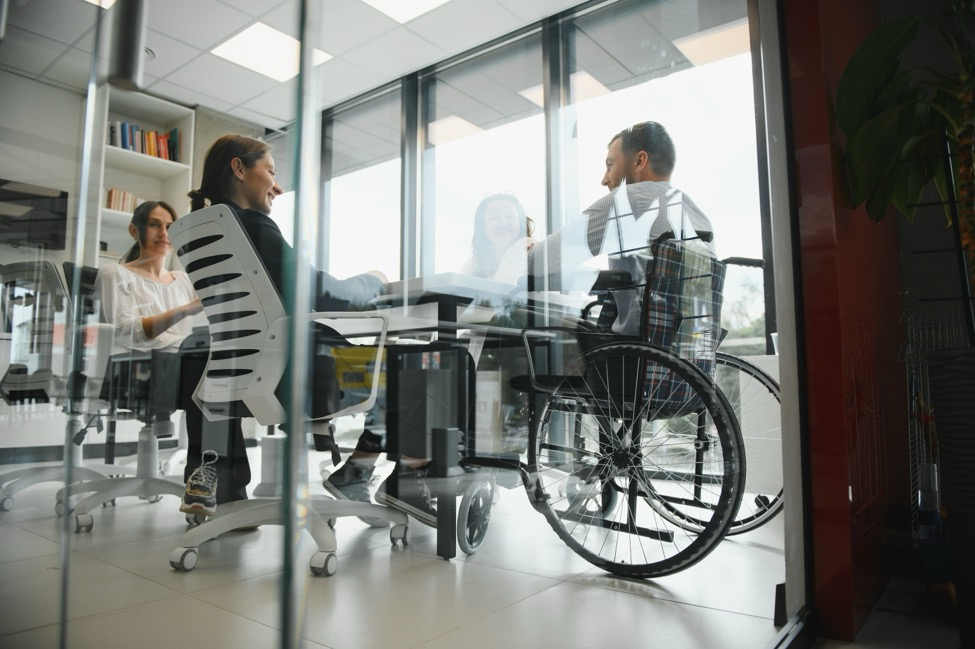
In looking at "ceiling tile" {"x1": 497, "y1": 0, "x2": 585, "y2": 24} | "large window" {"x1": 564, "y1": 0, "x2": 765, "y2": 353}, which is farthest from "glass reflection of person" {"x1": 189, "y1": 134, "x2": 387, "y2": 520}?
"ceiling tile" {"x1": 497, "y1": 0, "x2": 585, "y2": 24}

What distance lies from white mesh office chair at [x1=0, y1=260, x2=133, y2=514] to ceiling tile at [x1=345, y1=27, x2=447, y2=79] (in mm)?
520

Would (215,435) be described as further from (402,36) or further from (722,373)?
(722,373)

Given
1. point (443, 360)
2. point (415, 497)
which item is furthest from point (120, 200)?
point (415, 497)

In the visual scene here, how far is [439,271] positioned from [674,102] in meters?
0.76

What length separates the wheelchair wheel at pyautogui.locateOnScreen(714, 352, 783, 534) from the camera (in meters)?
1.64

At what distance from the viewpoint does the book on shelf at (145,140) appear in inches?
25.9

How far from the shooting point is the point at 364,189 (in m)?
1.02

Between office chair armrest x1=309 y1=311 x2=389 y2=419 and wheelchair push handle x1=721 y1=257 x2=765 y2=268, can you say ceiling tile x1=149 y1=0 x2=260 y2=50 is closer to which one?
office chair armrest x1=309 y1=311 x2=389 y2=419

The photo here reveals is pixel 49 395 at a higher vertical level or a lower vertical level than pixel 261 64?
lower

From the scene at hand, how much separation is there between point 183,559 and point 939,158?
73.0 inches

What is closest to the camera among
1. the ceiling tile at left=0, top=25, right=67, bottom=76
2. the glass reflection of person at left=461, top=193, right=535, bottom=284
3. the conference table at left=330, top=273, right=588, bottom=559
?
the ceiling tile at left=0, top=25, right=67, bottom=76

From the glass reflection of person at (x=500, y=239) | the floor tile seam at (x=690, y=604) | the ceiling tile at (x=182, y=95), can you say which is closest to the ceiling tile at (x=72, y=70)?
the ceiling tile at (x=182, y=95)

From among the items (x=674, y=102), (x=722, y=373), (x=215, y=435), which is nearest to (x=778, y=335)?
(x=722, y=373)

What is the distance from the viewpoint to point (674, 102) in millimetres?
1530
